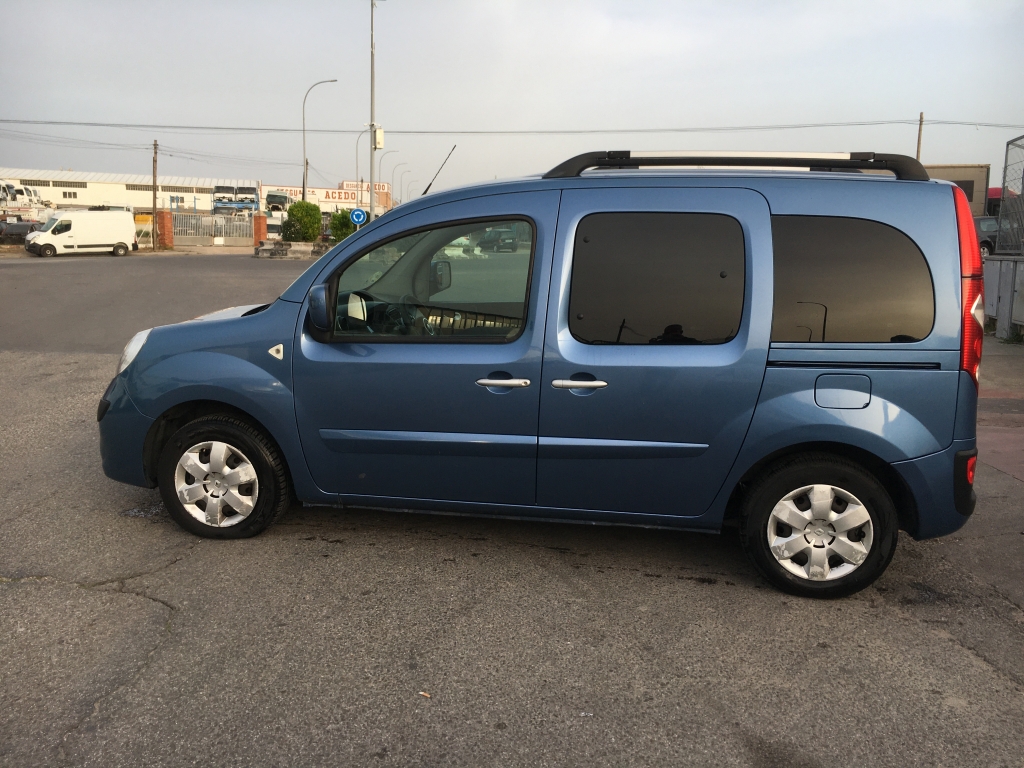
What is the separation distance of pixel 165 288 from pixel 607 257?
58.7 feet

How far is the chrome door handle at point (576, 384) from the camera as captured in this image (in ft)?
12.4

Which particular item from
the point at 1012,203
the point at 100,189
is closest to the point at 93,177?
the point at 100,189

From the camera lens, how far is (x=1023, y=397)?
8.57 meters

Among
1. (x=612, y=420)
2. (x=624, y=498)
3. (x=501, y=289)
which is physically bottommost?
(x=624, y=498)

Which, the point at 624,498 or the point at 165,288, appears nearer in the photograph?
the point at 624,498

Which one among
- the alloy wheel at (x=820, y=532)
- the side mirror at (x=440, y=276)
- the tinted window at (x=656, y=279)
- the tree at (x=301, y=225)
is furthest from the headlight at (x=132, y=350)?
the tree at (x=301, y=225)

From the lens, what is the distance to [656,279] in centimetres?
379

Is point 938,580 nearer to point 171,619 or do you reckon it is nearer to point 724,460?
point 724,460

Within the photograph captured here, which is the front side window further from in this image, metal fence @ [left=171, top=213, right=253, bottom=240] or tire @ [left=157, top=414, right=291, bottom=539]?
metal fence @ [left=171, top=213, right=253, bottom=240]

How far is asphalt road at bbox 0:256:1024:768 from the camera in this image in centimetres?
271

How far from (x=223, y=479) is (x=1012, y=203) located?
14506 mm

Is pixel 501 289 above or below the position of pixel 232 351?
above

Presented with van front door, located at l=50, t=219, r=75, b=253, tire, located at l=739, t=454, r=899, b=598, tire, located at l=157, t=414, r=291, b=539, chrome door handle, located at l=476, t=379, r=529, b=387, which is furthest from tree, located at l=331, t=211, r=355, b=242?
tire, located at l=739, t=454, r=899, b=598

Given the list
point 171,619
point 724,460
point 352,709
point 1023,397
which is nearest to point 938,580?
point 724,460
